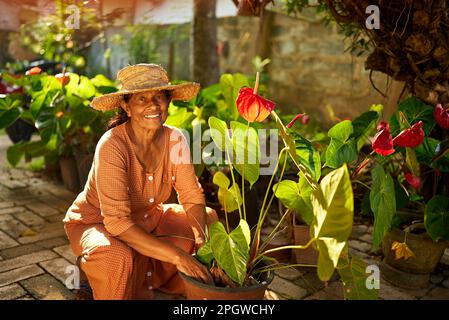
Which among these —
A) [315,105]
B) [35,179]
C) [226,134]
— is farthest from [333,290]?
[315,105]

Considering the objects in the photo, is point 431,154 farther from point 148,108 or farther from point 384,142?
point 148,108

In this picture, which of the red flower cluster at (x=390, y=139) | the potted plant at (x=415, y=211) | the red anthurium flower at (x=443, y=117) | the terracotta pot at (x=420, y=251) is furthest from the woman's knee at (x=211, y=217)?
the red anthurium flower at (x=443, y=117)

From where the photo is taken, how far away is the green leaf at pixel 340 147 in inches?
78.7

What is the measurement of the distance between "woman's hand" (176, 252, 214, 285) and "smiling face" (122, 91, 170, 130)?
0.58 metres

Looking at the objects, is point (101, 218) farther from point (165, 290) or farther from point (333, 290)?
point (333, 290)

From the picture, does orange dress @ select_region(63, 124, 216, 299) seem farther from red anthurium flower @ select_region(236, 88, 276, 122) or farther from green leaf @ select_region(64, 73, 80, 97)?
green leaf @ select_region(64, 73, 80, 97)

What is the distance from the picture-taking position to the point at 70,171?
3832 mm

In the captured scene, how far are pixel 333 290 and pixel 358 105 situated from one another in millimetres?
3478

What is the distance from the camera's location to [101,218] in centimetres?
219

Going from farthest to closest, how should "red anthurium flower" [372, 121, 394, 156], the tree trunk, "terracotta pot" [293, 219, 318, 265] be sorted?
1. the tree trunk
2. "terracotta pot" [293, 219, 318, 265]
3. "red anthurium flower" [372, 121, 394, 156]

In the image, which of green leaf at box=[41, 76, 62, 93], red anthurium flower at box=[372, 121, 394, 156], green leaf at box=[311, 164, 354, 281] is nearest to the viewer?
green leaf at box=[311, 164, 354, 281]

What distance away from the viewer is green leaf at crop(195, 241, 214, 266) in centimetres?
185

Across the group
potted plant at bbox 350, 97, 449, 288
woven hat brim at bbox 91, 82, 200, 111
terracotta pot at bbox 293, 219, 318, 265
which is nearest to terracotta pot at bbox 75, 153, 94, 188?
woven hat brim at bbox 91, 82, 200, 111

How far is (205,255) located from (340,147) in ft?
2.46
